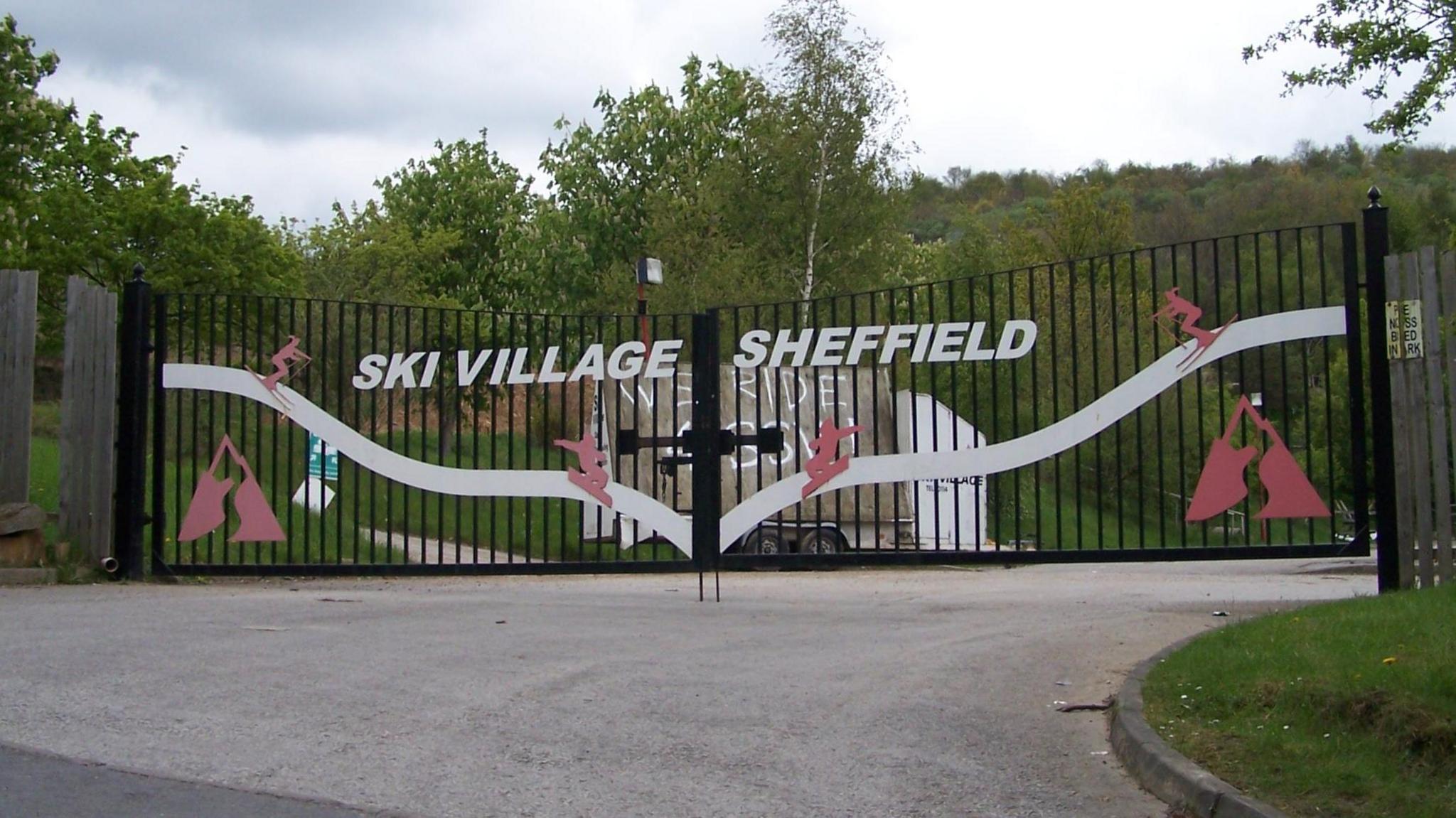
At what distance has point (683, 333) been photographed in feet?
75.3

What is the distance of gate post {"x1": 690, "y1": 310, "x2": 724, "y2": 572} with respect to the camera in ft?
37.5

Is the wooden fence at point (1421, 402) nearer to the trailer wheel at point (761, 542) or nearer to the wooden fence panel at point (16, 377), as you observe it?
the trailer wheel at point (761, 542)

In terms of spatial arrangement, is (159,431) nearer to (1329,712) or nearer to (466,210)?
(1329,712)

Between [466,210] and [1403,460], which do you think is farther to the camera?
[466,210]

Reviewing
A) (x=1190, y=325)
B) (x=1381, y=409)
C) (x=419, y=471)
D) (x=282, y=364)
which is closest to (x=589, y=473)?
(x=419, y=471)

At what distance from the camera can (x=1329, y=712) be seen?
6023 mm

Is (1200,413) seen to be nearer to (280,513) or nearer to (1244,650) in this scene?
(1244,650)

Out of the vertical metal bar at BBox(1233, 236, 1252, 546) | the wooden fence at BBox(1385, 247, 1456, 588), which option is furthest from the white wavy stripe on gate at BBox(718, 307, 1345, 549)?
the wooden fence at BBox(1385, 247, 1456, 588)

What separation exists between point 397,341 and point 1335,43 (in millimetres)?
16962

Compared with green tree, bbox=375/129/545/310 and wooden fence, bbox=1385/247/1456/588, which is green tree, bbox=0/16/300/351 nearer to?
green tree, bbox=375/129/545/310

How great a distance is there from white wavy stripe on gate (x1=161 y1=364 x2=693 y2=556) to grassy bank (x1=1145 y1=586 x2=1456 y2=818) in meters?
5.03

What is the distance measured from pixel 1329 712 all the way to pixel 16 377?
1118cm

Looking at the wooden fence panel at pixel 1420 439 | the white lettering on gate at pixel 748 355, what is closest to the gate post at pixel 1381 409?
the wooden fence panel at pixel 1420 439

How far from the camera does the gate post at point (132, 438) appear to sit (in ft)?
40.7
